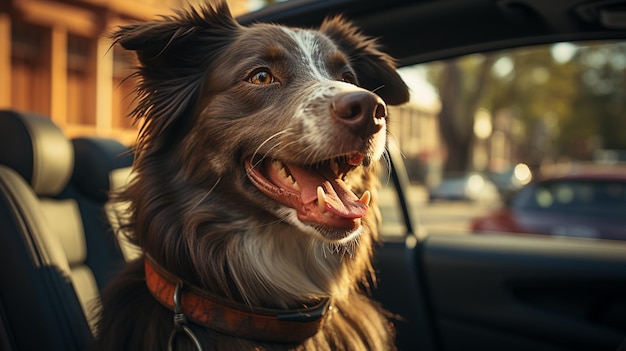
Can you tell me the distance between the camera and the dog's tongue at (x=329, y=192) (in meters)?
2.10

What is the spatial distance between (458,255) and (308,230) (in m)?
1.83

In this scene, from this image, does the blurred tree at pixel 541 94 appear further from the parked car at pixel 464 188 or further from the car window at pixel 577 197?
the car window at pixel 577 197

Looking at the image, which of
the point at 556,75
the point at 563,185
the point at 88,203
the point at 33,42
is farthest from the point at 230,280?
the point at 556,75

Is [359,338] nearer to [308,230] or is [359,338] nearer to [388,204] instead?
[308,230]

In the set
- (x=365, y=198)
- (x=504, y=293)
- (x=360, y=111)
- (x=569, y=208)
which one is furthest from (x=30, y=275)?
(x=569, y=208)

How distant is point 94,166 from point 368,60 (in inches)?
59.3

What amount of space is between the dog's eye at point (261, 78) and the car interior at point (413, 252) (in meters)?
0.32

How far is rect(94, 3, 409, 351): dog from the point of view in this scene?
2.14 m

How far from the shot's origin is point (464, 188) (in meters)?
24.3

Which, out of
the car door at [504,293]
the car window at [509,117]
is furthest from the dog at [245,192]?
the car window at [509,117]

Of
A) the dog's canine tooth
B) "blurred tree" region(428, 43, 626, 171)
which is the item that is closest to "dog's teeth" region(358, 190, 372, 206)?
the dog's canine tooth

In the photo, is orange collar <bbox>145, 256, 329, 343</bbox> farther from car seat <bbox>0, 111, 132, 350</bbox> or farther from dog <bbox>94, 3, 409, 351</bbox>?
car seat <bbox>0, 111, 132, 350</bbox>

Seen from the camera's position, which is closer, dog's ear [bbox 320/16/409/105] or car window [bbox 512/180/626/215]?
dog's ear [bbox 320/16/409/105]

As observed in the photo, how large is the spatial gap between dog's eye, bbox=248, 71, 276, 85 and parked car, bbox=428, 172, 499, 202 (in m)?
20.3
